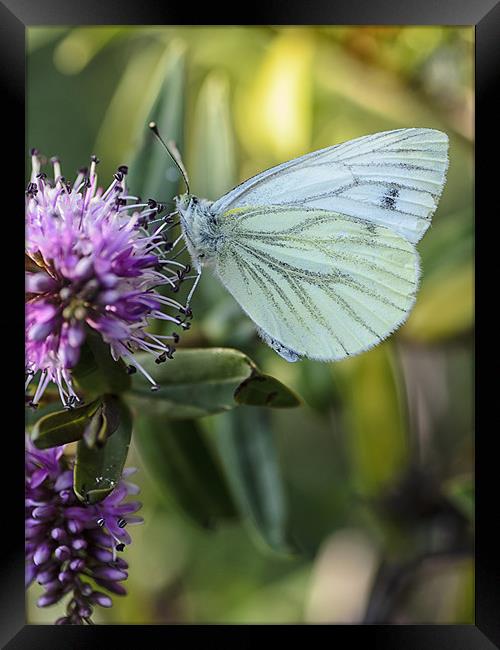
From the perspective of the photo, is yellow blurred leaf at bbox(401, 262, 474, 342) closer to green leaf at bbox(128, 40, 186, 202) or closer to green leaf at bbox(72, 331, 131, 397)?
green leaf at bbox(128, 40, 186, 202)

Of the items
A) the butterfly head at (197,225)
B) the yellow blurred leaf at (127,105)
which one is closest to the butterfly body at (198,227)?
the butterfly head at (197,225)

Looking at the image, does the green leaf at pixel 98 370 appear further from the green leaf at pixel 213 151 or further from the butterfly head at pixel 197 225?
the green leaf at pixel 213 151

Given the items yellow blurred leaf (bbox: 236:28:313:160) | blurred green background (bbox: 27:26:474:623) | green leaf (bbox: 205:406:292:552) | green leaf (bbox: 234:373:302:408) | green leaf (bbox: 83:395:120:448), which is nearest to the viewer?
green leaf (bbox: 83:395:120:448)

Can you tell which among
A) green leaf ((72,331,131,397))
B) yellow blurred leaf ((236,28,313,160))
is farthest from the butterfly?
yellow blurred leaf ((236,28,313,160))

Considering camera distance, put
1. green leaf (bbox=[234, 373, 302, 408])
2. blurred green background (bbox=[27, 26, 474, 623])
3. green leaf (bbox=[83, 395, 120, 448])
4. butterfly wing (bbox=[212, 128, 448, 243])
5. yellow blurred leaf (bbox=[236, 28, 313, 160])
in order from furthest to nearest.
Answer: yellow blurred leaf (bbox=[236, 28, 313, 160]) < blurred green background (bbox=[27, 26, 474, 623]) < butterfly wing (bbox=[212, 128, 448, 243]) < green leaf (bbox=[234, 373, 302, 408]) < green leaf (bbox=[83, 395, 120, 448])

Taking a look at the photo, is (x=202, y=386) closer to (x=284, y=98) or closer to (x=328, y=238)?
(x=328, y=238)

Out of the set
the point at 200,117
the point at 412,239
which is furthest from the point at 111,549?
the point at 200,117
